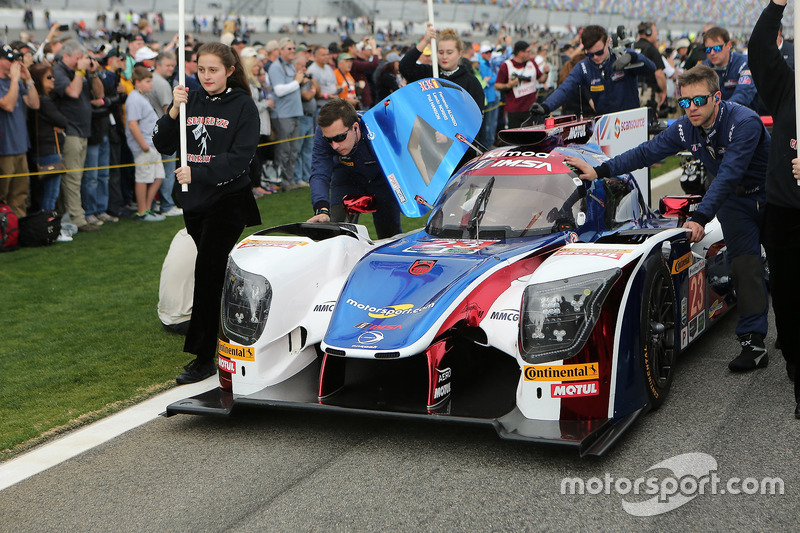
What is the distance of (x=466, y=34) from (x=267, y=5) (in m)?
14.2

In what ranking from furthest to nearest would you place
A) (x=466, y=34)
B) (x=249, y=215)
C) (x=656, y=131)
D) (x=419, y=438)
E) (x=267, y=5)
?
(x=466, y=34)
(x=267, y=5)
(x=656, y=131)
(x=249, y=215)
(x=419, y=438)

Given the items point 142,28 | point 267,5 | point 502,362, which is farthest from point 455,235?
point 267,5

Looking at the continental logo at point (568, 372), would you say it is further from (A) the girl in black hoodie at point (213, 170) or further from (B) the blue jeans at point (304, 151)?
(B) the blue jeans at point (304, 151)

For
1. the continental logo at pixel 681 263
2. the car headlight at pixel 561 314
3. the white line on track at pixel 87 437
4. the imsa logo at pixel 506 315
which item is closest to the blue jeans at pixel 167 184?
the white line on track at pixel 87 437

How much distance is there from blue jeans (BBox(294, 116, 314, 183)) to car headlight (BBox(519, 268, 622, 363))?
11.1 m

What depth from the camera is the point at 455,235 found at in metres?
6.01

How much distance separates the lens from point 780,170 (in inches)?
204

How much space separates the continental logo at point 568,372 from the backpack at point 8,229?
26.7 ft

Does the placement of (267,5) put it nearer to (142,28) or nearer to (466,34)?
(466,34)

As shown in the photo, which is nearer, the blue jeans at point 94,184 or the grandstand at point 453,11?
the blue jeans at point 94,184

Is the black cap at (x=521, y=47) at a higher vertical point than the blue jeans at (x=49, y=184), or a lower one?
higher

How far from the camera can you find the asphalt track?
388cm

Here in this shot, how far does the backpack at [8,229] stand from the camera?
10.7 m

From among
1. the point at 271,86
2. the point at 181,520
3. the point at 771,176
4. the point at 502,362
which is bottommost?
the point at 181,520
